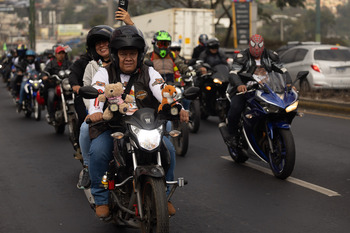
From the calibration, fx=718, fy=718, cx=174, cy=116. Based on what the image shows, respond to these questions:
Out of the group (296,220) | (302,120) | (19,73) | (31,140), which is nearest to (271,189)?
(296,220)

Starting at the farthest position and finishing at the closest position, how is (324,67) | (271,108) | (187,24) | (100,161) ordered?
(187,24), (324,67), (271,108), (100,161)

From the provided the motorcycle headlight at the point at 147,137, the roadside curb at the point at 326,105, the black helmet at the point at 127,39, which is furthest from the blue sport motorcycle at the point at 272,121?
the roadside curb at the point at 326,105

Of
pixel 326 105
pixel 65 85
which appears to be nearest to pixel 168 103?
pixel 65 85

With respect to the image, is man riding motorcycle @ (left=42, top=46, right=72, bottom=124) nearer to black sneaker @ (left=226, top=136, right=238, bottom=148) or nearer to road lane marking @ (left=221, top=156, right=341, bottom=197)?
black sneaker @ (left=226, top=136, right=238, bottom=148)

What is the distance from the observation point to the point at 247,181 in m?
8.70

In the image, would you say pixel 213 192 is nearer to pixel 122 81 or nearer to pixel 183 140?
pixel 122 81

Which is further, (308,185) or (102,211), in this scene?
(308,185)

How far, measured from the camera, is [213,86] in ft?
48.0

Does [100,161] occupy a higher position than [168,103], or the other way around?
[168,103]

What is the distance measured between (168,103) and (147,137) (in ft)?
1.34

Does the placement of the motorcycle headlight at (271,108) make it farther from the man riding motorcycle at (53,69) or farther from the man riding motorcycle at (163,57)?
the man riding motorcycle at (53,69)

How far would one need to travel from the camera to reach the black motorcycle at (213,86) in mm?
14429

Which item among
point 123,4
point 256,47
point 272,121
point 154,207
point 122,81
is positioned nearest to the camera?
point 154,207

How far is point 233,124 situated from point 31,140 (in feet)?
16.4
